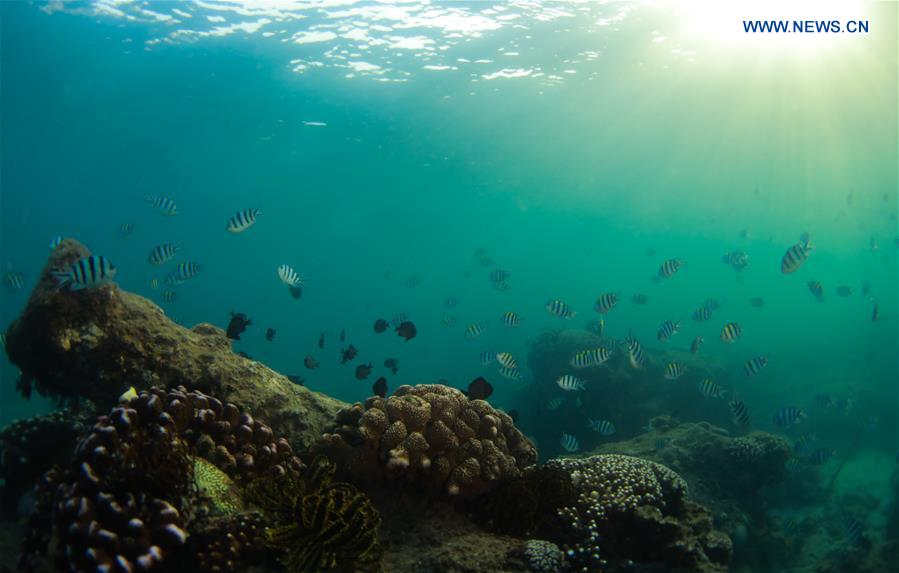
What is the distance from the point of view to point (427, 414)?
5078 millimetres

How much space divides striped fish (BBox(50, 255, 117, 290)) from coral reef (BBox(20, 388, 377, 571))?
194 cm

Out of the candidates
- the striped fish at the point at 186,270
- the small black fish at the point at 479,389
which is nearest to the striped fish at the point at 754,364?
the small black fish at the point at 479,389

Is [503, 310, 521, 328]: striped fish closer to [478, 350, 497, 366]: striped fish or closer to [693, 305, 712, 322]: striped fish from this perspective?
[478, 350, 497, 366]: striped fish

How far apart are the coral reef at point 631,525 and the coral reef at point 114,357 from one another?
3229 mm

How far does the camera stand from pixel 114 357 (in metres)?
5.74

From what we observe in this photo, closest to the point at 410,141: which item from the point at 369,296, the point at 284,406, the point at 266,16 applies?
the point at 266,16

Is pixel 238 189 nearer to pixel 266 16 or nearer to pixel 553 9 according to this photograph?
pixel 266 16

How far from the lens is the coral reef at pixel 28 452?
6.47 m

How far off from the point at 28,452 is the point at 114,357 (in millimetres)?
2330

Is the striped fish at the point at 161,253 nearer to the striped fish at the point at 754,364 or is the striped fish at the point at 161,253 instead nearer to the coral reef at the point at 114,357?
the coral reef at the point at 114,357

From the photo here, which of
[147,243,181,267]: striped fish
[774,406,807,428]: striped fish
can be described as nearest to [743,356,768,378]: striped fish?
[774,406,807,428]: striped fish

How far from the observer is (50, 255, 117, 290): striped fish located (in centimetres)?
533

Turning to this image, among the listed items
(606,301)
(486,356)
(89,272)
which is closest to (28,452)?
A: (89,272)

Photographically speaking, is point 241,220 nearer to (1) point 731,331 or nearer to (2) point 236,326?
(2) point 236,326
